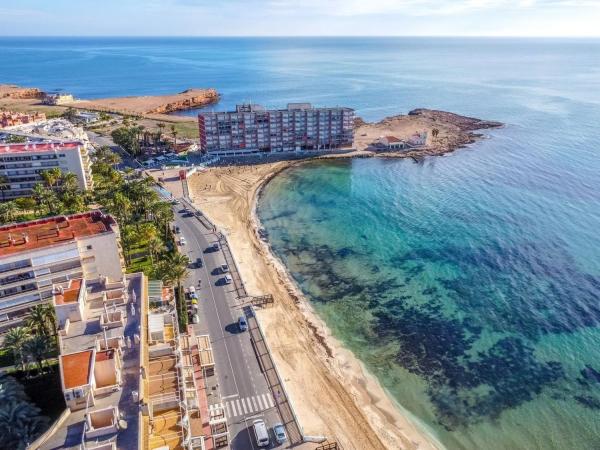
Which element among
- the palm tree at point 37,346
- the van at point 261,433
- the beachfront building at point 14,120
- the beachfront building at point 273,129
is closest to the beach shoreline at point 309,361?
the van at point 261,433

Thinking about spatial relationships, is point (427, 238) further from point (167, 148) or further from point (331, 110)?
point (167, 148)

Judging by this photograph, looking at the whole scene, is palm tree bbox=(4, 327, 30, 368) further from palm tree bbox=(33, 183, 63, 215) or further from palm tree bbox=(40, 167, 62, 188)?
palm tree bbox=(40, 167, 62, 188)

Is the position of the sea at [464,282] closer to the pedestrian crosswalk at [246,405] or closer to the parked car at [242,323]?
the parked car at [242,323]

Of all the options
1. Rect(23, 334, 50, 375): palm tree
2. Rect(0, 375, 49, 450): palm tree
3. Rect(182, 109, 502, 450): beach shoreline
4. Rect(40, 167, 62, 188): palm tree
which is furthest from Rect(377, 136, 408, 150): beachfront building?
Rect(0, 375, 49, 450): palm tree

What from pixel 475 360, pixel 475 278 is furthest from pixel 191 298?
pixel 475 278

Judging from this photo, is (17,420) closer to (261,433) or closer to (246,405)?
(246,405)

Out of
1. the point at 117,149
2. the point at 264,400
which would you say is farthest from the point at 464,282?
the point at 117,149
